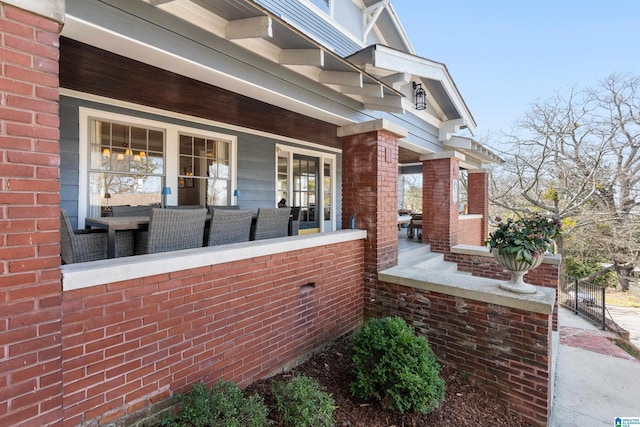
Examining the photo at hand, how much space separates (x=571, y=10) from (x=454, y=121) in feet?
47.9

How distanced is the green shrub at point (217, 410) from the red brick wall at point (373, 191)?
8.05 ft

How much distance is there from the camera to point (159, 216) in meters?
2.66

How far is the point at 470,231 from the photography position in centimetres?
855

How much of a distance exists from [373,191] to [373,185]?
8 cm

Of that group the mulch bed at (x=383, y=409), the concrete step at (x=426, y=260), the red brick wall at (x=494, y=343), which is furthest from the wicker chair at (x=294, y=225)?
the concrete step at (x=426, y=260)

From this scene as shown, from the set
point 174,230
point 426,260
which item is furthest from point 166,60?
point 426,260

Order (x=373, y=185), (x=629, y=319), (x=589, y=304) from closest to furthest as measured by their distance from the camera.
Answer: (x=373, y=185) < (x=589, y=304) < (x=629, y=319)

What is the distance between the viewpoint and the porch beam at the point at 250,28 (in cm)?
235

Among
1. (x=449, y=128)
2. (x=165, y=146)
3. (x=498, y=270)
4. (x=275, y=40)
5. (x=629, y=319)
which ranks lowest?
(x=629, y=319)

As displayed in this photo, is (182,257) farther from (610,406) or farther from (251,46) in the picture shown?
(610,406)

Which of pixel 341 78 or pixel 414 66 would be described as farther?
pixel 414 66

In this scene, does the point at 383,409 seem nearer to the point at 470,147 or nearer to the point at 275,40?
the point at 275,40

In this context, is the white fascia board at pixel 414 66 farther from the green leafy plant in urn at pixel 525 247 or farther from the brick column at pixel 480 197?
the brick column at pixel 480 197

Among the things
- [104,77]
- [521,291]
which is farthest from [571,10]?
[104,77]
